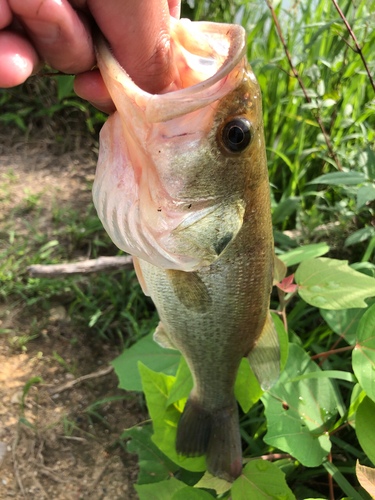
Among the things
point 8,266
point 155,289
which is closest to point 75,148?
point 8,266

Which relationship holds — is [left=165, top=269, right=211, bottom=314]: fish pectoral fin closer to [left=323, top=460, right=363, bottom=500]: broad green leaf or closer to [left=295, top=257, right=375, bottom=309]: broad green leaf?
[left=295, top=257, right=375, bottom=309]: broad green leaf

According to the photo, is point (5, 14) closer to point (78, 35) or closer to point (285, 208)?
point (78, 35)

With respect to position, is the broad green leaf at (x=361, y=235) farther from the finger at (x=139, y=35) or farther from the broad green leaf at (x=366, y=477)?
the finger at (x=139, y=35)

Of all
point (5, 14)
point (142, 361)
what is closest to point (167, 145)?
point (5, 14)

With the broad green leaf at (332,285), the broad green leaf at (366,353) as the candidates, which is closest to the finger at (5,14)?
the broad green leaf at (332,285)

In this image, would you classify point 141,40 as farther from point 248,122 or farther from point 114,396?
point 114,396

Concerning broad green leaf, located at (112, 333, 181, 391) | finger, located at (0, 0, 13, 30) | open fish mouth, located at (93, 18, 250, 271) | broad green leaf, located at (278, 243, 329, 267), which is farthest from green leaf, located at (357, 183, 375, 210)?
finger, located at (0, 0, 13, 30)
